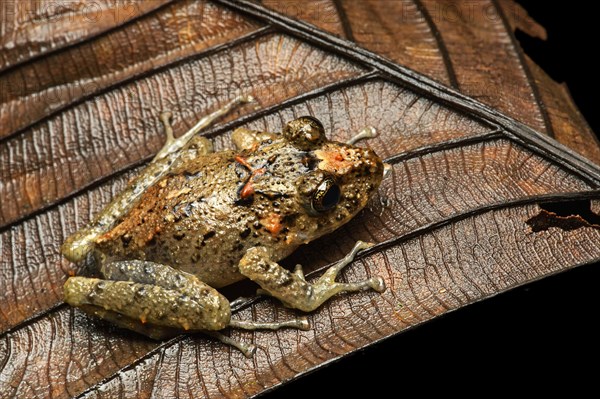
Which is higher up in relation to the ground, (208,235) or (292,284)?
(208,235)

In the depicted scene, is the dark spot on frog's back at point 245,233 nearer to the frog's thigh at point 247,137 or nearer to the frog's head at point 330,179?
the frog's head at point 330,179

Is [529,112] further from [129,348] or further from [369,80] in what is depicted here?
[129,348]

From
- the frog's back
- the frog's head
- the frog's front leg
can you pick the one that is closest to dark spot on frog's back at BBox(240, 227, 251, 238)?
the frog's back

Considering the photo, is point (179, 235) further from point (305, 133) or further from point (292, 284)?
point (305, 133)

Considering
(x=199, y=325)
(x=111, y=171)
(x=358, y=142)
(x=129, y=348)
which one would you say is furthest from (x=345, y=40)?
(x=129, y=348)

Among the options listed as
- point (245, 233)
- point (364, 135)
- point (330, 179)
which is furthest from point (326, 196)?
point (364, 135)

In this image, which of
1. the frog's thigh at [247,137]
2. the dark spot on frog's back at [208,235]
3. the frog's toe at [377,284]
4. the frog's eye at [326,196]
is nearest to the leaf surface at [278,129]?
the frog's toe at [377,284]

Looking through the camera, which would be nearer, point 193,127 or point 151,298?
point 151,298
